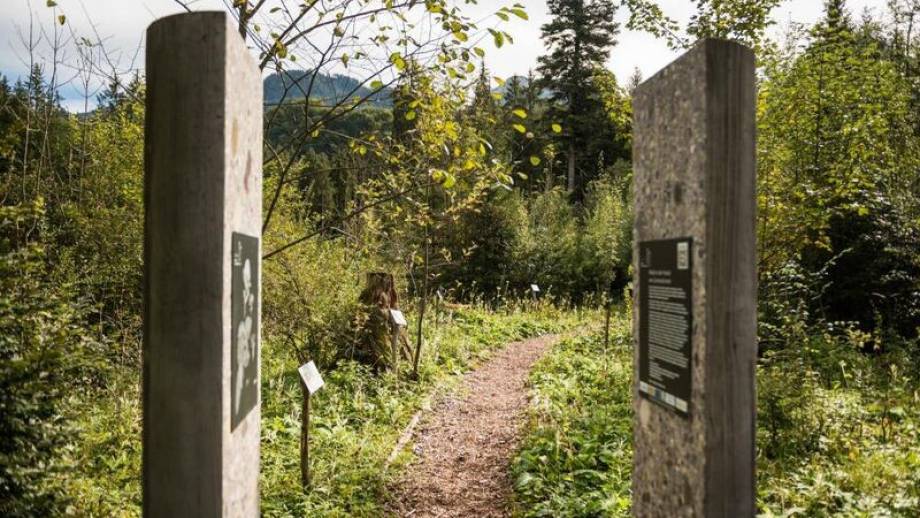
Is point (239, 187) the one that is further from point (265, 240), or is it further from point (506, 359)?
point (506, 359)

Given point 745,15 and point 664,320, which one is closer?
point 664,320

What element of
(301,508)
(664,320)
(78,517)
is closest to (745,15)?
(664,320)

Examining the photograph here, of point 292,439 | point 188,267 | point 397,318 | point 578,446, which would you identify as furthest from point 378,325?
point 188,267

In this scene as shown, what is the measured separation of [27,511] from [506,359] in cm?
822

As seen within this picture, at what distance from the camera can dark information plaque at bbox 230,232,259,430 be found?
2203 millimetres

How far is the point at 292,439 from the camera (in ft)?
18.6

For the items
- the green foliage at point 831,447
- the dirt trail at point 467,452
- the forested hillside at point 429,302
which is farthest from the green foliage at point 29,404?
the green foliage at point 831,447

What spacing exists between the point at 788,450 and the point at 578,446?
1.80 meters

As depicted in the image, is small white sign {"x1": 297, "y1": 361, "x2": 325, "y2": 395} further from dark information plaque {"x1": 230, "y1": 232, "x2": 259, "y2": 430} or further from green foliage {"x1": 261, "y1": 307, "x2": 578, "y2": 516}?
dark information plaque {"x1": 230, "y1": 232, "x2": 259, "y2": 430}

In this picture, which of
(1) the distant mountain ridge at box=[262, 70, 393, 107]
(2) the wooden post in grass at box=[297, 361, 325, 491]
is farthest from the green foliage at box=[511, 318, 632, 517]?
(1) the distant mountain ridge at box=[262, 70, 393, 107]

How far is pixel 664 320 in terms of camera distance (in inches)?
98.7

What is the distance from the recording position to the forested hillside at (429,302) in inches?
147

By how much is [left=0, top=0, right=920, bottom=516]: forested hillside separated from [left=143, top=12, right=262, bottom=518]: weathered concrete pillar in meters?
1.24

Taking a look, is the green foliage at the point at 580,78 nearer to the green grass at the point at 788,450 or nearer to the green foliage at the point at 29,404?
the green grass at the point at 788,450
